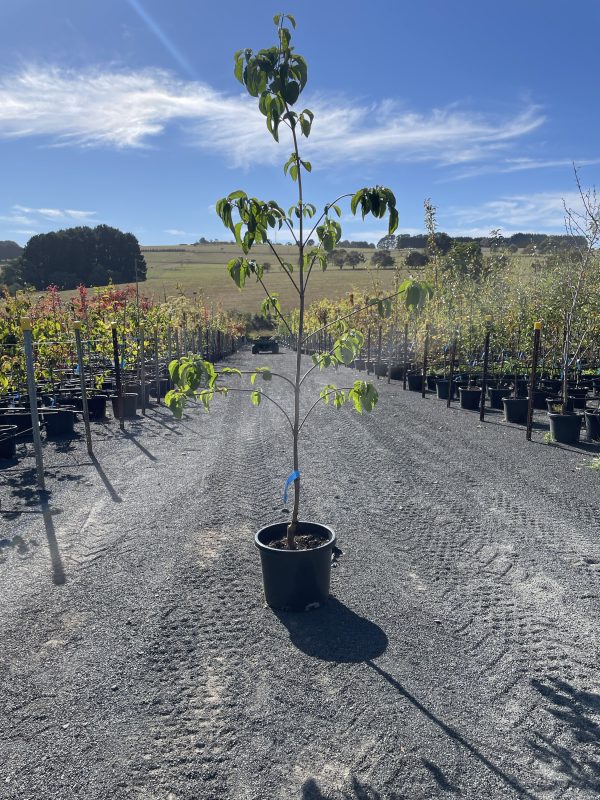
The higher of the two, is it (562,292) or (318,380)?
(562,292)

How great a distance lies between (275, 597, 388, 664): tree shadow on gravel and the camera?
12.0 ft

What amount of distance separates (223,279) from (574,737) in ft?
306

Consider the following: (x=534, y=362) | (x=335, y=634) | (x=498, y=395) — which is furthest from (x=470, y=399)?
(x=335, y=634)

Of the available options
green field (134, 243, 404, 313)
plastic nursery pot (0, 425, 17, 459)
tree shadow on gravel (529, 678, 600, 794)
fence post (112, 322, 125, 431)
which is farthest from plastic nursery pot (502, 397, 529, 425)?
green field (134, 243, 404, 313)

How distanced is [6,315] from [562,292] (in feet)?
38.8

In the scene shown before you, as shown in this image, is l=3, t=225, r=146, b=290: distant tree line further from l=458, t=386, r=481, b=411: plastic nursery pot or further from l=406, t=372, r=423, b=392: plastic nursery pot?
l=458, t=386, r=481, b=411: plastic nursery pot

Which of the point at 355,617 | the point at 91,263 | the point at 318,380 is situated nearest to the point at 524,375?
the point at 318,380

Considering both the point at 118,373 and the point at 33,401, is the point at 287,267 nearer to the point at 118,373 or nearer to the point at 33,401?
the point at 33,401

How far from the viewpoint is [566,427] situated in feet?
32.2

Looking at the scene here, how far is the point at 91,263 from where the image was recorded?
75.1m

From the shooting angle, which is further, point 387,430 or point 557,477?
point 387,430

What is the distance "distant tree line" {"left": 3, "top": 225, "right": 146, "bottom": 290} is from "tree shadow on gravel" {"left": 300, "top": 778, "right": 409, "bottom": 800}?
67652 millimetres

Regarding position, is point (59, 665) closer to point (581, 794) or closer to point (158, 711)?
point (158, 711)

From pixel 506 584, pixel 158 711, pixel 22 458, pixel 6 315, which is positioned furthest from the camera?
pixel 6 315
